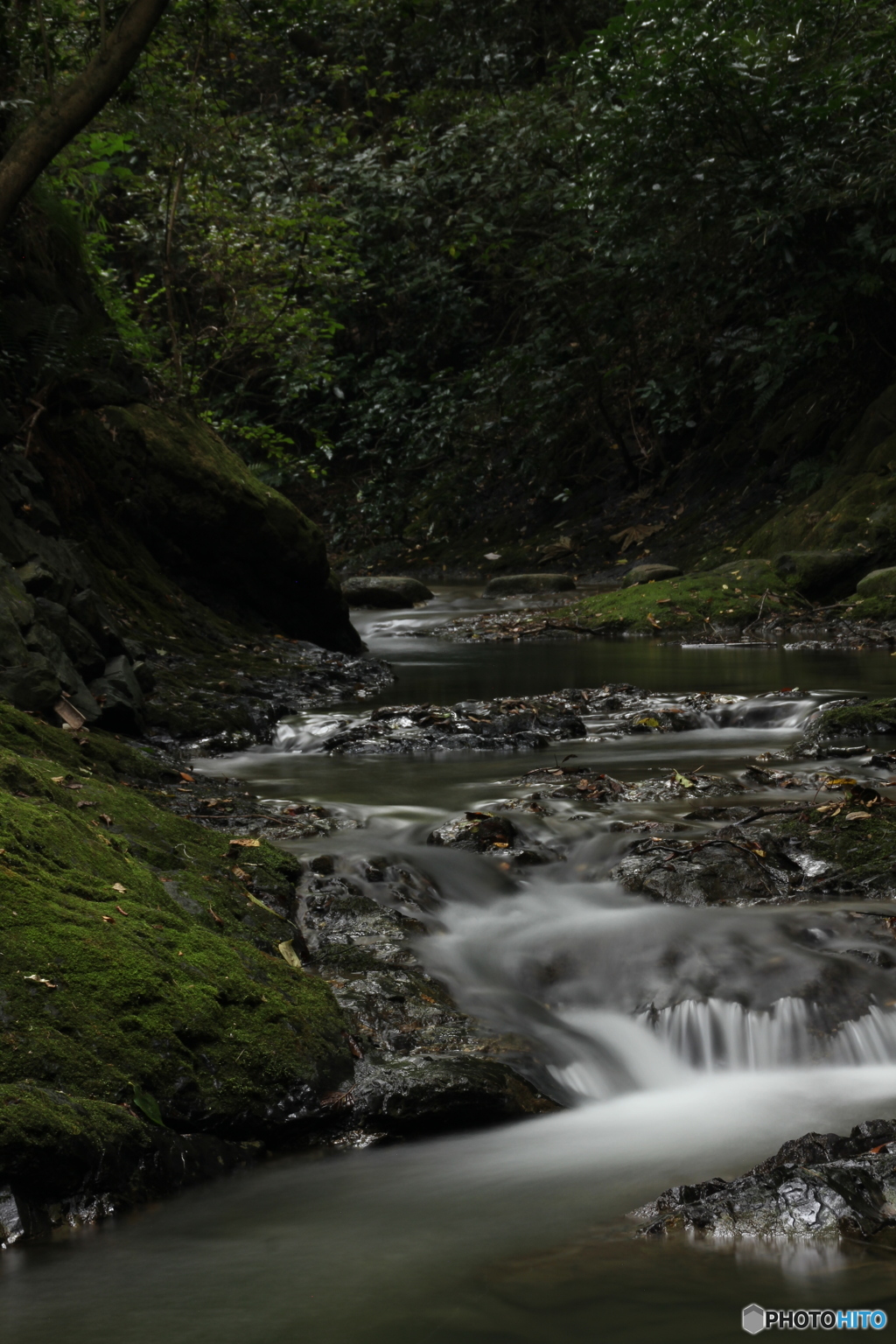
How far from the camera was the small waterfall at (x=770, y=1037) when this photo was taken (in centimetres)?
377

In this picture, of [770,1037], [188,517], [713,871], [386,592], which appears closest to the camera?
[770,1037]

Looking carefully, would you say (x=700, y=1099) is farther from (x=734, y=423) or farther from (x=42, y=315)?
(x=734, y=423)

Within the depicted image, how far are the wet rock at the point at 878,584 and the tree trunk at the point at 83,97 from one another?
9.90 meters

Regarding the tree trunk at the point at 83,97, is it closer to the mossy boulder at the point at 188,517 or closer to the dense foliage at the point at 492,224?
the dense foliage at the point at 492,224

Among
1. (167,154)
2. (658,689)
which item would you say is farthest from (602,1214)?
(167,154)

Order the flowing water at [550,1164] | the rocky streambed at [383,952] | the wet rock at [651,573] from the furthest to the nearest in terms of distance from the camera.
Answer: the wet rock at [651,573]
the rocky streambed at [383,952]
the flowing water at [550,1164]

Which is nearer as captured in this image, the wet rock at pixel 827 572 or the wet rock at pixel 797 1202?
the wet rock at pixel 797 1202

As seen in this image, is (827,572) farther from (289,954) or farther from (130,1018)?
(130,1018)

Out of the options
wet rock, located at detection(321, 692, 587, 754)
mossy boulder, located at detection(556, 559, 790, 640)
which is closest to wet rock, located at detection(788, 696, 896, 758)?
wet rock, located at detection(321, 692, 587, 754)

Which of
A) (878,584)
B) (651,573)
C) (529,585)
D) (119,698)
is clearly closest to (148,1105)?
(119,698)

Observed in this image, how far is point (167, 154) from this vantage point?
13.4 m

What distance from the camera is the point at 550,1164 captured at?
10.1 ft

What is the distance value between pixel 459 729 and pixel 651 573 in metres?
9.29

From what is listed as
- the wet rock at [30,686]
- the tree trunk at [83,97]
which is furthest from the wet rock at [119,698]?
the tree trunk at [83,97]
